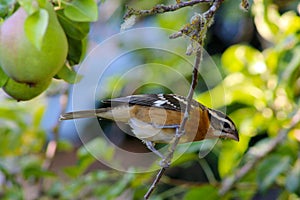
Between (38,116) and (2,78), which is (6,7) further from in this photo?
(38,116)

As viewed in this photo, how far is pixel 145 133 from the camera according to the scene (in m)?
1.17

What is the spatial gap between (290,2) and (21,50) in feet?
4.48

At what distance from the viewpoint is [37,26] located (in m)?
0.91

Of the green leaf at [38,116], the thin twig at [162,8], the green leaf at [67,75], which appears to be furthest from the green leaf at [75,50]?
the green leaf at [38,116]

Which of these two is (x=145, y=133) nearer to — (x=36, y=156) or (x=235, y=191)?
(x=235, y=191)

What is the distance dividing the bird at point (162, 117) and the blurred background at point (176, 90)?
386 mm

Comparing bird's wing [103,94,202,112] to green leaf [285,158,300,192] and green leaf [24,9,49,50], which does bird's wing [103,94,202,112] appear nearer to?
green leaf [24,9,49,50]

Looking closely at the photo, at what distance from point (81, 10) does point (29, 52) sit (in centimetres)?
13

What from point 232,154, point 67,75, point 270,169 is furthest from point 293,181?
point 67,75

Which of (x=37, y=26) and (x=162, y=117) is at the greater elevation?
(x=37, y=26)

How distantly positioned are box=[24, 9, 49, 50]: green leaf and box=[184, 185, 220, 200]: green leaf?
3.38ft

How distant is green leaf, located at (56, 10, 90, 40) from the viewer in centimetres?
113

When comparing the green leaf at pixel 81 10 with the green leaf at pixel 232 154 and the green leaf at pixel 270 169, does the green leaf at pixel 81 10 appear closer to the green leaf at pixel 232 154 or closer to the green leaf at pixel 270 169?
the green leaf at pixel 270 169

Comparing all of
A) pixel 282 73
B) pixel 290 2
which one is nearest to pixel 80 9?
pixel 282 73
